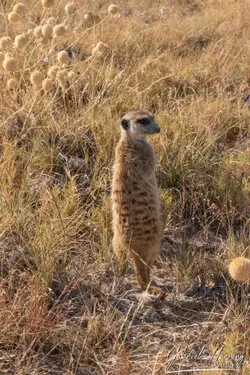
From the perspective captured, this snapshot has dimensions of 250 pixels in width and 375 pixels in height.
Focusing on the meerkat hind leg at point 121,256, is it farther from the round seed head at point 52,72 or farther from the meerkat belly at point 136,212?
the round seed head at point 52,72

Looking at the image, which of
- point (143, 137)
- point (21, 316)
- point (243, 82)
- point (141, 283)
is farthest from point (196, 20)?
point (21, 316)

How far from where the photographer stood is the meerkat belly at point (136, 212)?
2.65m

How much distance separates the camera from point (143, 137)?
9.70ft

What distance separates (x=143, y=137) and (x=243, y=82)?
257cm

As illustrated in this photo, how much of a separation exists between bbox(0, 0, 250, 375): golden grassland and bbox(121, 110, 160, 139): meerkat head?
500mm

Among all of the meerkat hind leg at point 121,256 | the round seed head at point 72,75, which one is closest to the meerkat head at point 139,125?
the meerkat hind leg at point 121,256

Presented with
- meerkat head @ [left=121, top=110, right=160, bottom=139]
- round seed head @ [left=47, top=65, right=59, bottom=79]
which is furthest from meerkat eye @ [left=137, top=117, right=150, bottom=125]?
round seed head @ [left=47, top=65, right=59, bottom=79]

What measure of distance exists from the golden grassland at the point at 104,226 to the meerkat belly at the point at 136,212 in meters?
0.26

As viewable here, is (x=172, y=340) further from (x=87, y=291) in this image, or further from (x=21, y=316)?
(x=21, y=316)

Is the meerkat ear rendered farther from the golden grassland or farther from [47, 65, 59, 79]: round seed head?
[47, 65, 59, 79]: round seed head

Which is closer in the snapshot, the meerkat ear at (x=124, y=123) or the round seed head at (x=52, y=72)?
the meerkat ear at (x=124, y=123)

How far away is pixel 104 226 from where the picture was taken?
3084 millimetres

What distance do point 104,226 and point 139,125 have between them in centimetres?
64

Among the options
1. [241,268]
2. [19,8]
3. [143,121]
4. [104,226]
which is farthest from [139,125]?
[19,8]
